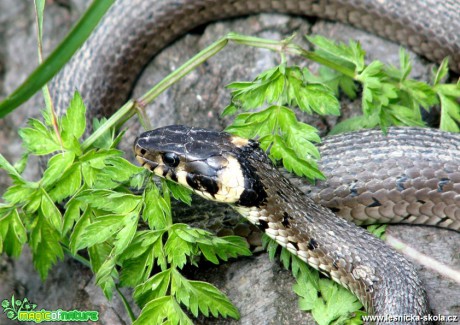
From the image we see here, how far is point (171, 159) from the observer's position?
189 inches

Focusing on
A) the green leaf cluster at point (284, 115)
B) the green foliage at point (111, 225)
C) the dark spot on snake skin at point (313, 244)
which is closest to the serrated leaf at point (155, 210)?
the green foliage at point (111, 225)

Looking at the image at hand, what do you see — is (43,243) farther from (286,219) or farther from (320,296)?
(320,296)

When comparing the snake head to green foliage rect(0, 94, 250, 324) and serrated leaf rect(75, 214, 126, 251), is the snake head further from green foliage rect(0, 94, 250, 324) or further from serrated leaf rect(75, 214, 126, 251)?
serrated leaf rect(75, 214, 126, 251)

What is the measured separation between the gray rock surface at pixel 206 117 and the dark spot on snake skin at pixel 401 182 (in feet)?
1.23

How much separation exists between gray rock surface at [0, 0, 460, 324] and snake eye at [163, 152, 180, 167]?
0.73 meters

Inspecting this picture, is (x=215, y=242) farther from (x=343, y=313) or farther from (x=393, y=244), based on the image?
(x=393, y=244)

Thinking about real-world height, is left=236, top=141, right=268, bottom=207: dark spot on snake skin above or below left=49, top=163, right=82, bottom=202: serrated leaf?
below

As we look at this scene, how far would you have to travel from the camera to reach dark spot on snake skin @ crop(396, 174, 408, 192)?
520cm

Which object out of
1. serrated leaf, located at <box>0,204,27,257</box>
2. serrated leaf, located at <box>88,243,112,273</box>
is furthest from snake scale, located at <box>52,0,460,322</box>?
serrated leaf, located at <box>0,204,27,257</box>

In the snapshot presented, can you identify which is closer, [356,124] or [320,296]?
[320,296]

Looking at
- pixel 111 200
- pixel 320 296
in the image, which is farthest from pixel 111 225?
pixel 320 296

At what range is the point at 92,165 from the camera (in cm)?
471

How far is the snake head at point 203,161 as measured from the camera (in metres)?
4.71

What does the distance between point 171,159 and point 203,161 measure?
25cm
